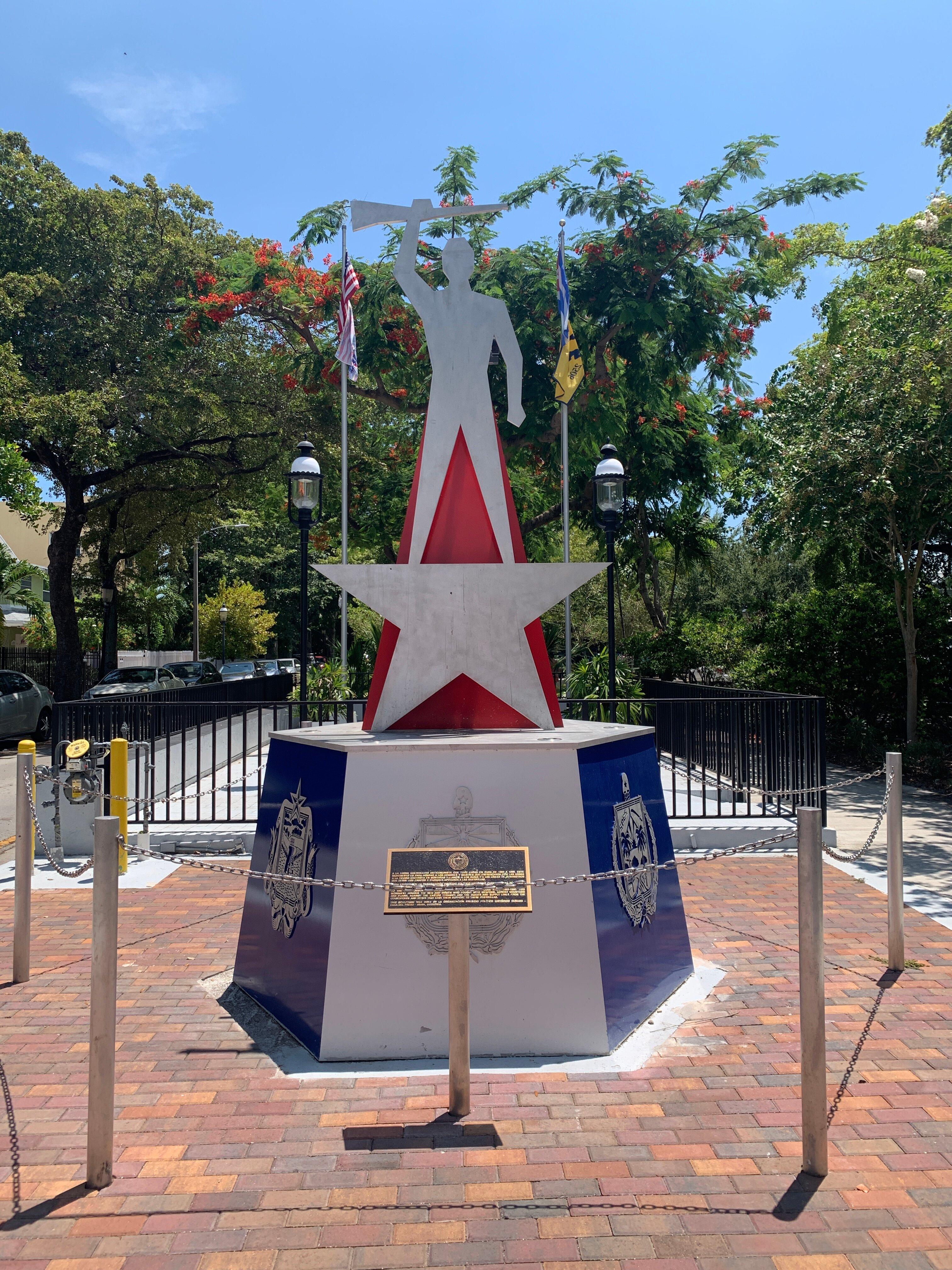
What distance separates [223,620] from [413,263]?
37.2m

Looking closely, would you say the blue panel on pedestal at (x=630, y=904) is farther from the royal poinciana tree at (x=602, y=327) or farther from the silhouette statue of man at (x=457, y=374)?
the royal poinciana tree at (x=602, y=327)

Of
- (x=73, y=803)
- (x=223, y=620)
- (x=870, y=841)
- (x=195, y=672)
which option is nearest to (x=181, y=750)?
(x=73, y=803)

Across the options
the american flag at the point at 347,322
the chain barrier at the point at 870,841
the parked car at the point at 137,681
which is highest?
the american flag at the point at 347,322

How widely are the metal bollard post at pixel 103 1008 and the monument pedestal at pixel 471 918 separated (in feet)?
3.36

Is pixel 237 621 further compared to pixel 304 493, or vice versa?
pixel 237 621

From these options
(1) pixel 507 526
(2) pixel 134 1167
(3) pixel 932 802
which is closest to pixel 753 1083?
(2) pixel 134 1167

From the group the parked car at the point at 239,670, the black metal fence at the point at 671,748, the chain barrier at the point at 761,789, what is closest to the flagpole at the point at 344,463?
the black metal fence at the point at 671,748

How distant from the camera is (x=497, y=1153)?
3801 mm

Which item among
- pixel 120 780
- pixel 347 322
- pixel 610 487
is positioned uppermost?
pixel 347 322

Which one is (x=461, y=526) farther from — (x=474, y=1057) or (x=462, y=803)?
(x=474, y=1057)

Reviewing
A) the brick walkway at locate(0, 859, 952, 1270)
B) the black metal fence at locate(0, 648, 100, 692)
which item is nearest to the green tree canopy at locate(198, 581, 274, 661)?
the black metal fence at locate(0, 648, 100, 692)

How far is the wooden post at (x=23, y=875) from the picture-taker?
5.89 metres

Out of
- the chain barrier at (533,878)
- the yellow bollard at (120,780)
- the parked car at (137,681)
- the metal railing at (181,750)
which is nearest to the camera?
the chain barrier at (533,878)

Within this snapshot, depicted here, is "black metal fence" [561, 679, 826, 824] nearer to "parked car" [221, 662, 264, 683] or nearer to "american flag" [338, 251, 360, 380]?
"american flag" [338, 251, 360, 380]
